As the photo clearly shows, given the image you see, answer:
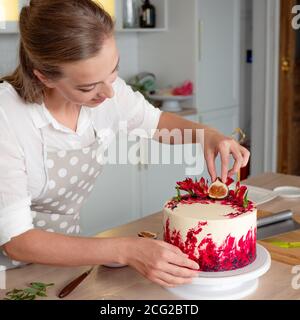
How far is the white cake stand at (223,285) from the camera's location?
4.14ft

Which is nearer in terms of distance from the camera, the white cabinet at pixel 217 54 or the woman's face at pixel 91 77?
the woman's face at pixel 91 77

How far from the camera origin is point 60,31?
1.30 m

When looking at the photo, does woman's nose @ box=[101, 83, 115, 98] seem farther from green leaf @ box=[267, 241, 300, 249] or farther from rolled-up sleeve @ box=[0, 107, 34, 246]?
green leaf @ box=[267, 241, 300, 249]

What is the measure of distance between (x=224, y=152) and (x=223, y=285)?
1.54 ft

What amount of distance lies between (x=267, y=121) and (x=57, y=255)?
136 inches

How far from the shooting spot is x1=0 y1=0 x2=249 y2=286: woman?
1.26 metres

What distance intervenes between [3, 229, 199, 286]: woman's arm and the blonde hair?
403 mm

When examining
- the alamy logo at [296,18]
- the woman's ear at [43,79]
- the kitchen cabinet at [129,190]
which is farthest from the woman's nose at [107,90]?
the alamy logo at [296,18]

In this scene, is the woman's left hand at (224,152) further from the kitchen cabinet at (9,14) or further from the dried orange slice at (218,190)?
the kitchen cabinet at (9,14)

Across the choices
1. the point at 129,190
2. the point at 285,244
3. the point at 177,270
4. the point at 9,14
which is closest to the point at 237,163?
the point at 285,244

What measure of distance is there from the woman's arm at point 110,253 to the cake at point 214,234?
74 millimetres

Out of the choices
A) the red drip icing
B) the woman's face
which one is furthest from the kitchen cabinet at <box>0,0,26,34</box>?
the red drip icing
